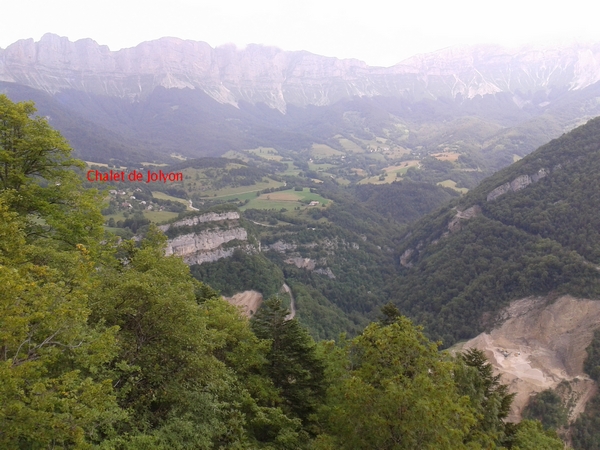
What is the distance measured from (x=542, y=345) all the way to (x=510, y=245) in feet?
149

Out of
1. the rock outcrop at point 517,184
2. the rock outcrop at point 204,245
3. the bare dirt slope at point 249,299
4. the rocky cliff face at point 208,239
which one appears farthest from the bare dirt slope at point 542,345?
the rock outcrop at point 204,245

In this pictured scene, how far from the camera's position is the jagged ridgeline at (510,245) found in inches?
3925

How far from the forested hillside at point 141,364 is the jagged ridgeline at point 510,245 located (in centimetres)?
8456

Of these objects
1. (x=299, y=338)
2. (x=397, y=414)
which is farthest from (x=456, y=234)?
(x=397, y=414)

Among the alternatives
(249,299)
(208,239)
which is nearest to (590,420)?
(249,299)

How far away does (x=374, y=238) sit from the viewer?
611 feet

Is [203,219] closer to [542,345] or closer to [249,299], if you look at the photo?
[249,299]

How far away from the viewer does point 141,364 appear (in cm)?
1728

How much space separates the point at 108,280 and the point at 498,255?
412 feet

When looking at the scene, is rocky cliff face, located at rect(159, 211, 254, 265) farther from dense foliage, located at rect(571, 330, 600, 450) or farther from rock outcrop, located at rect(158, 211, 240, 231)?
dense foliage, located at rect(571, 330, 600, 450)

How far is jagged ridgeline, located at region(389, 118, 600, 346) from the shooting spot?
99688 mm

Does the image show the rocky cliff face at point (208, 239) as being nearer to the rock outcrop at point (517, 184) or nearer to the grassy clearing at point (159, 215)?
the grassy clearing at point (159, 215)

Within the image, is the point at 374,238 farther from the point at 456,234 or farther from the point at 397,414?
the point at 397,414

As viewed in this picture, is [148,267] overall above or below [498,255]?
above
